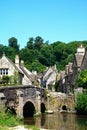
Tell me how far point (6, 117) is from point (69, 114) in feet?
64.9

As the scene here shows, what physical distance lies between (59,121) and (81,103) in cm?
978

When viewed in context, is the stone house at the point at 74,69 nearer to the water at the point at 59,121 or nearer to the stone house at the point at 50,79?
the water at the point at 59,121

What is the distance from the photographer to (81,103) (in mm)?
68750

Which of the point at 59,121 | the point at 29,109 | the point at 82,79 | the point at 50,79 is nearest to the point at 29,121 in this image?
the point at 59,121

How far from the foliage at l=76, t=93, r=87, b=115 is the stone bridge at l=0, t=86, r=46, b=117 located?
6.12 meters

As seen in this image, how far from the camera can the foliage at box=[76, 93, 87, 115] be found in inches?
2665

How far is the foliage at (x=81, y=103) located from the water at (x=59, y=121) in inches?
74.9

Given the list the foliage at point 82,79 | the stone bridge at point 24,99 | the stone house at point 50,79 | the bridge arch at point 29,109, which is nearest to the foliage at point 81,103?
the foliage at point 82,79

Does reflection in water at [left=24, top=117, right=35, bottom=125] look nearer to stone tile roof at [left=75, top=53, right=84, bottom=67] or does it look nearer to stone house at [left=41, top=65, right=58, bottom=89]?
stone tile roof at [left=75, top=53, right=84, bottom=67]

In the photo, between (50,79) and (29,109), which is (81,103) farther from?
(50,79)

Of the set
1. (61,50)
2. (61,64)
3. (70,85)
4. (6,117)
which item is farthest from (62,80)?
(61,50)

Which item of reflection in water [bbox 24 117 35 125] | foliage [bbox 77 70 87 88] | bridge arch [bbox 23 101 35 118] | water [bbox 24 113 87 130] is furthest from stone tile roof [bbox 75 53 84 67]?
reflection in water [bbox 24 117 35 125]

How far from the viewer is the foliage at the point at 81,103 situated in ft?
222

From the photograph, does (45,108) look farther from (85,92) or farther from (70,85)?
(70,85)
